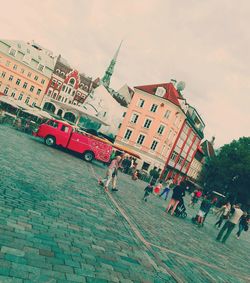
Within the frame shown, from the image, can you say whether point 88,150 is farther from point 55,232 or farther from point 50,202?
point 55,232

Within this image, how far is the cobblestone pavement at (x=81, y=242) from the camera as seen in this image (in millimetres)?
5031

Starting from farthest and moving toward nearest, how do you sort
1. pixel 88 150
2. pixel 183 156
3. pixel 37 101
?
1. pixel 37 101
2. pixel 183 156
3. pixel 88 150

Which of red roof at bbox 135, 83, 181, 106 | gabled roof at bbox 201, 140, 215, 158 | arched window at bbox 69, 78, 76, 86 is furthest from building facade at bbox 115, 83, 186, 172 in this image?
gabled roof at bbox 201, 140, 215, 158

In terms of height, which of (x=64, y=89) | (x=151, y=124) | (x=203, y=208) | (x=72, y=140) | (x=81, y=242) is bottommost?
(x=81, y=242)

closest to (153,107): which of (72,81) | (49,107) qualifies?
(49,107)

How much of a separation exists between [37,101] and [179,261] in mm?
66976

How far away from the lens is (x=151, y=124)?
47.9 meters

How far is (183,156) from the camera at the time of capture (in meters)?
61.5

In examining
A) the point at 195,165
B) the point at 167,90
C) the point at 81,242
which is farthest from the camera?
the point at 195,165

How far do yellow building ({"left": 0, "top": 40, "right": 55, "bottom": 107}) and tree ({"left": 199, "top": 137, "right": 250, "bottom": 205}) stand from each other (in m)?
42.1

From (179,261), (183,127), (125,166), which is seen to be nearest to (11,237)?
(179,261)

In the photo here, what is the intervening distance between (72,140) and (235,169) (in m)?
32.3

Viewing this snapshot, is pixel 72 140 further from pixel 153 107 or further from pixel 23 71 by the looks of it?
pixel 23 71

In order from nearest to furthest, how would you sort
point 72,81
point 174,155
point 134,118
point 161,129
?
point 161,129
point 134,118
point 174,155
point 72,81
